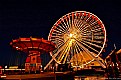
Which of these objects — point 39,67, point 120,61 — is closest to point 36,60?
point 39,67

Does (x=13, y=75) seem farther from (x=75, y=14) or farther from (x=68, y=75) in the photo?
(x=75, y=14)

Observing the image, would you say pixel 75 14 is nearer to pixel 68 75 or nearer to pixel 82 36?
pixel 82 36

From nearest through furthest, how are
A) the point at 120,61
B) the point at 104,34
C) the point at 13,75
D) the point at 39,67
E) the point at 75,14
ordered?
the point at 120,61, the point at 13,75, the point at 39,67, the point at 104,34, the point at 75,14

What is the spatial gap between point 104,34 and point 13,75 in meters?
16.5

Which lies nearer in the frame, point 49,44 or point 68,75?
point 68,75

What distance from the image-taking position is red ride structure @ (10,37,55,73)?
2233 centimetres

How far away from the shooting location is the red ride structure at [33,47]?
2233 cm

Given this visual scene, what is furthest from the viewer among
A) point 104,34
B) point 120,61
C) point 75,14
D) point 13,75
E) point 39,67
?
point 75,14

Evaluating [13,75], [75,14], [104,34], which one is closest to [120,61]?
[13,75]

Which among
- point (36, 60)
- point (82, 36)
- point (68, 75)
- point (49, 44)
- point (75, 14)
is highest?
point (75, 14)

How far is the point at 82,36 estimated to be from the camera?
29328mm

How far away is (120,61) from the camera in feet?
31.1

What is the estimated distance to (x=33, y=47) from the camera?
23.2 m

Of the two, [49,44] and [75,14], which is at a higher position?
[75,14]
